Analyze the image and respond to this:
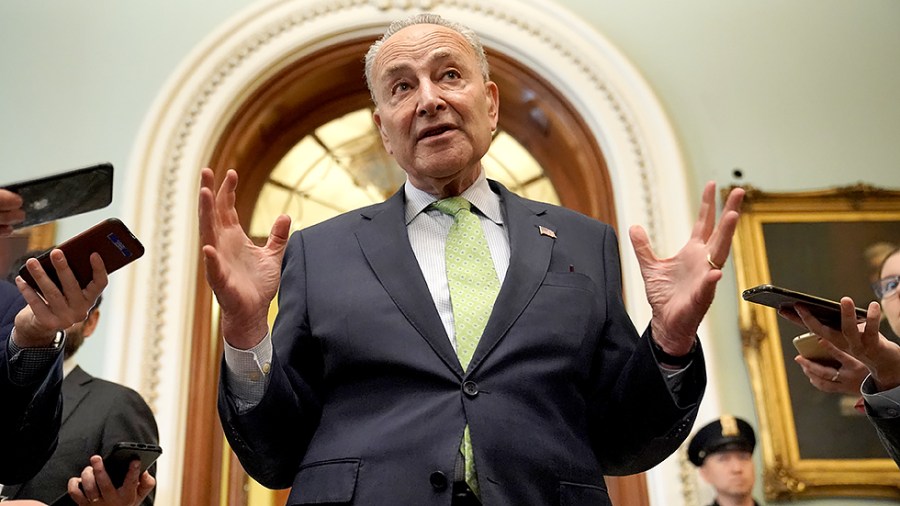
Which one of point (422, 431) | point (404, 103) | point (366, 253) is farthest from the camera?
point (404, 103)

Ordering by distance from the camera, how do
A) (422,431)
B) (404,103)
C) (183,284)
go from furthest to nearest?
1. (183,284)
2. (404,103)
3. (422,431)

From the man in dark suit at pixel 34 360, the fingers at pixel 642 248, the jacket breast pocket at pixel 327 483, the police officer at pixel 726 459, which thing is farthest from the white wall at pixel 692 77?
the jacket breast pocket at pixel 327 483

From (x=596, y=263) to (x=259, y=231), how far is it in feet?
8.92

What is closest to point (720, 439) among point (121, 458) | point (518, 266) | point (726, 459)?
point (726, 459)

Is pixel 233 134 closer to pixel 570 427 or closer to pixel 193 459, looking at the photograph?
pixel 193 459

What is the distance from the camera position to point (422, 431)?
141 cm

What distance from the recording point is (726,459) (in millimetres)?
3344

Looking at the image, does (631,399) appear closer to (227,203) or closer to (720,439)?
(227,203)

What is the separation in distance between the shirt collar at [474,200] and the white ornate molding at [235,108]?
1.90 metres

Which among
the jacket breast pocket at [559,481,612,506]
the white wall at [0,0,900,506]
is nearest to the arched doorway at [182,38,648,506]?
the white wall at [0,0,900,506]

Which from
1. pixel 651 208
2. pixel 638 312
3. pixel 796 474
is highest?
pixel 651 208

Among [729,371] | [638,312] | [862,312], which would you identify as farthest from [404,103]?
[729,371]

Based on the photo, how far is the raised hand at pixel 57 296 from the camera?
155 cm

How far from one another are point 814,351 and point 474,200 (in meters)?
0.76
